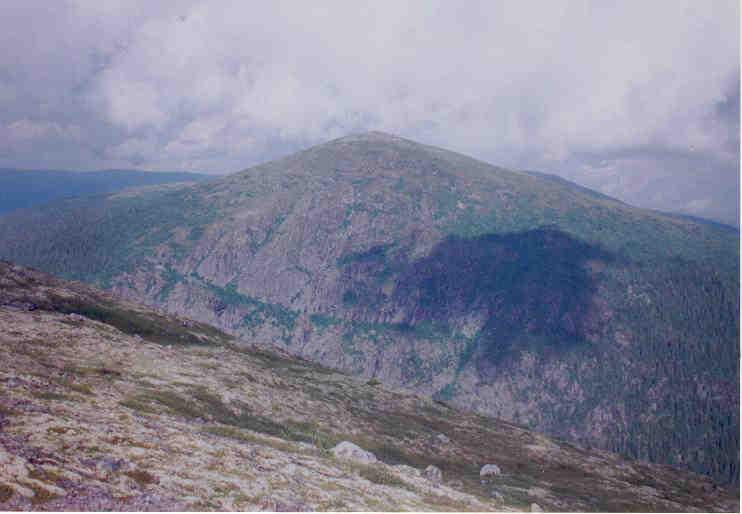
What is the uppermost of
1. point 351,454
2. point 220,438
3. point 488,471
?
point 220,438

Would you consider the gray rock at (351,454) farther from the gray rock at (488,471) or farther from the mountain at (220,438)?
the gray rock at (488,471)

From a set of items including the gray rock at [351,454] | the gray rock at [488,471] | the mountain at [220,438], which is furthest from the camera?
the gray rock at [488,471]

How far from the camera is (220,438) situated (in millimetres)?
46188

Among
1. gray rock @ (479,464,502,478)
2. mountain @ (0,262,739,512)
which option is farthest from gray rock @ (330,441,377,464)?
gray rock @ (479,464,502,478)

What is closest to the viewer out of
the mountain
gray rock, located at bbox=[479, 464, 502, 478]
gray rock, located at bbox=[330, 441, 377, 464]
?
the mountain

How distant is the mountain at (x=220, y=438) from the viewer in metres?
28.8

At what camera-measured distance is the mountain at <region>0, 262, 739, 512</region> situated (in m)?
28.8

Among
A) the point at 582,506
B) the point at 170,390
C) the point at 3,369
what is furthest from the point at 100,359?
the point at 582,506

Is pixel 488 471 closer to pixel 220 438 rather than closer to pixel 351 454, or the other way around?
pixel 351 454

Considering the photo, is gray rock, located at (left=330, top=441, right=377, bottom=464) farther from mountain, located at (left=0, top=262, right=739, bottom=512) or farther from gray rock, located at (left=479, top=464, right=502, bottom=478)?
gray rock, located at (left=479, top=464, right=502, bottom=478)

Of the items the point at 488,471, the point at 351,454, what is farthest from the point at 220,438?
the point at 488,471

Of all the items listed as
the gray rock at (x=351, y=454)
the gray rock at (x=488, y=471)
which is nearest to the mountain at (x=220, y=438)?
the gray rock at (x=351, y=454)

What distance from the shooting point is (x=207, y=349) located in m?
124

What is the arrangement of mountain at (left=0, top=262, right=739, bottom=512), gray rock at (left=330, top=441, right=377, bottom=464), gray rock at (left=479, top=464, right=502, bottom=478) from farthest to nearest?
gray rock at (left=479, top=464, right=502, bottom=478), gray rock at (left=330, top=441, right=377, bottom=464), mountain at (left=0, top=262, right=739, bottom=512)
